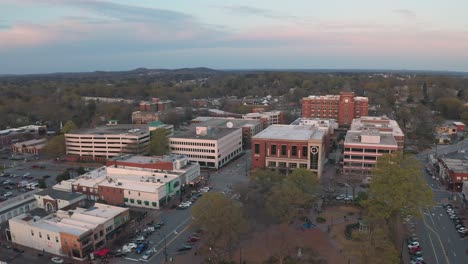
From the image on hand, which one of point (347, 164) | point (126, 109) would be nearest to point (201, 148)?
point (347, 164)

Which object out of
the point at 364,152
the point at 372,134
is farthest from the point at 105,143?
the point at 372,134

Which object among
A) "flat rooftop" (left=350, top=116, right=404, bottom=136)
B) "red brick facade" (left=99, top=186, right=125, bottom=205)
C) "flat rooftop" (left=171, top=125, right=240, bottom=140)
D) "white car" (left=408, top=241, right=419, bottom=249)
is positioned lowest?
"white car" (left=408, top=241, right=419, bottom=249)

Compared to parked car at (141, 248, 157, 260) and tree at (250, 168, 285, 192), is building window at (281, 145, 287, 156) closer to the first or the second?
tree at (250, 168, 285, 192)

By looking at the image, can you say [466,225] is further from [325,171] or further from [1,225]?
[1,225]

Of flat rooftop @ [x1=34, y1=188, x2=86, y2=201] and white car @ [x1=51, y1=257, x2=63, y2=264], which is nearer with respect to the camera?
white car @ [x1=51, y1=257, x2=63, y2=264]

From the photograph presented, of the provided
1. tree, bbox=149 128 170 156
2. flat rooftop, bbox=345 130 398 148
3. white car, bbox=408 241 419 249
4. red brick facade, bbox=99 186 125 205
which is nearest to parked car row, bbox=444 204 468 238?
white car, bbox=408 241 419 249

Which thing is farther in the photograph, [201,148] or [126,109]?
[126,109]
